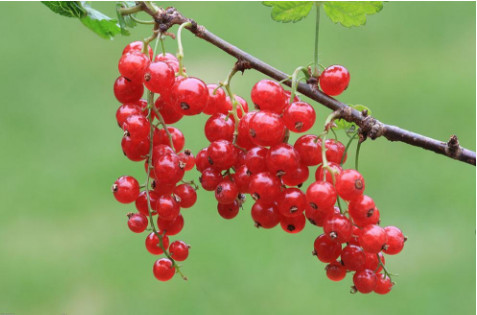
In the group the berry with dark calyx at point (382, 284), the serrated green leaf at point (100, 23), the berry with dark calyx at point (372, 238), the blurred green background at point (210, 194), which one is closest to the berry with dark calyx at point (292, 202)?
the berry with dark calyx at point (372, 238)

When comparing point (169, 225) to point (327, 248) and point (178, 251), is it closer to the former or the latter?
point (178, 251)

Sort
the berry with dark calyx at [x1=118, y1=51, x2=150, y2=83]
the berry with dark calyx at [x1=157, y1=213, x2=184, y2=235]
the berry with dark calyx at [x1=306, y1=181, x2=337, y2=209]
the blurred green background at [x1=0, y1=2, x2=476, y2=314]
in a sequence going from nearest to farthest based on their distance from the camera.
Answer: the berry with dark calyx at [x1=306, y1=181, x2=337, y2=209] < the berry with dark calyx at [x1=118, y1=51, x2=150, y2=83] < the berry with dark calyx at [x1=157, y1=213, x2=184, y2=235] < the blurred green background at [x1=0, y1=2, x2=476, y2=314]

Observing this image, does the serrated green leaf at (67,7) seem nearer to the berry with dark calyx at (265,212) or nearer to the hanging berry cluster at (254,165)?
the hanging berry cluster at (254,165)

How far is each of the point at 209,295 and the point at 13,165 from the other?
162cm

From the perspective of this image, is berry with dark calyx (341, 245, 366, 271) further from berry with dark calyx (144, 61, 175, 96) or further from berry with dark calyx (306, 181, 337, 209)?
berry with dark calyx (144, 61, 175, 96)

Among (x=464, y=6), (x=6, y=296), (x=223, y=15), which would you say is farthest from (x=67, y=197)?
(x=464, y=6)

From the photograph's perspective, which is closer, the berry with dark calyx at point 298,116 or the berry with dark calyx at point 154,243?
the berry with dark calyx at point 298,116

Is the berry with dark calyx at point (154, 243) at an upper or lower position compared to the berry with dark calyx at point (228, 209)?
lower

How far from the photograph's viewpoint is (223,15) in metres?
4.95

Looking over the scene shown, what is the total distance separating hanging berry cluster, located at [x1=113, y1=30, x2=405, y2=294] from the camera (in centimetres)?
93

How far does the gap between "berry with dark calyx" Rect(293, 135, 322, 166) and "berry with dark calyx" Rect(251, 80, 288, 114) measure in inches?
2.7

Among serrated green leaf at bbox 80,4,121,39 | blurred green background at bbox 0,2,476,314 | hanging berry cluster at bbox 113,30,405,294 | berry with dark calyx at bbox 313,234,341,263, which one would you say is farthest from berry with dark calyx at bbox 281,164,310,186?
blurred green background at bbox 0,2,476,314

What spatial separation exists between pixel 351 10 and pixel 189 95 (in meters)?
0.34

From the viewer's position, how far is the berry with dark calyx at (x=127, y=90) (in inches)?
41.3
